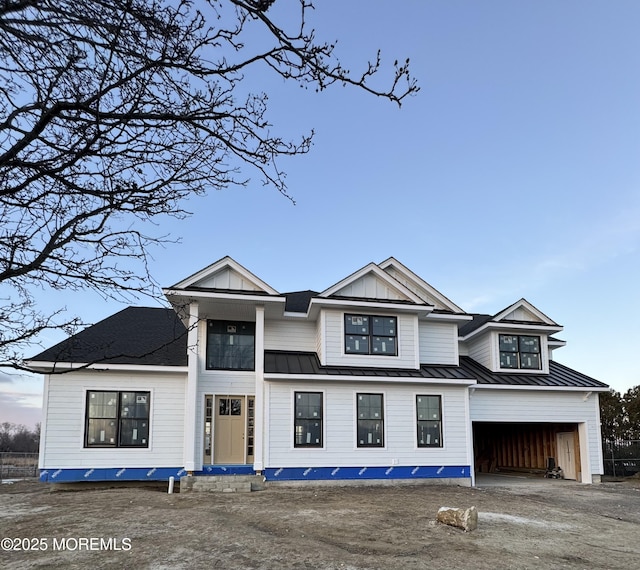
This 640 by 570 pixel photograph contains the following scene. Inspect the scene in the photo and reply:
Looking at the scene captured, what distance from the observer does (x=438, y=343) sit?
18.4 meters

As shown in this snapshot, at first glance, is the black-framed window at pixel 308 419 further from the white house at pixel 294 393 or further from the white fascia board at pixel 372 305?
the white fascia board at pixel 372 305

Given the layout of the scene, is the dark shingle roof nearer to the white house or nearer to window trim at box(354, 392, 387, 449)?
the white house

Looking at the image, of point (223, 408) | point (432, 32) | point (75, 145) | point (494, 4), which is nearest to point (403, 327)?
point (223, 408)

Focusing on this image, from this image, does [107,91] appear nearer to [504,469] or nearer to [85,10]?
[85,10]

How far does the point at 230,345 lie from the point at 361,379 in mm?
4170

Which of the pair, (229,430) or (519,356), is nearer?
(229,430)

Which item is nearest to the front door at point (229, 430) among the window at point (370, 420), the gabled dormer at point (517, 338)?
the window at point (370, 420)

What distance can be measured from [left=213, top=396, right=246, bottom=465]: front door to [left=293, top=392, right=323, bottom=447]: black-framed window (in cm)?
170

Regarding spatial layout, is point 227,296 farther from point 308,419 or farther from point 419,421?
point 419,421

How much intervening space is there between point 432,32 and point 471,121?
323 inches

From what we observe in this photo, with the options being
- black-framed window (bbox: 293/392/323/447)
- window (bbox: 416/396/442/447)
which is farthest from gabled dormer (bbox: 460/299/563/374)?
black-framed window (bbox: 293/392/323/447)

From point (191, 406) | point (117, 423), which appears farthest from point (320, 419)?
point (117, 423)

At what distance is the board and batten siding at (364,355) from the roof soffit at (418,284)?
5.68ft

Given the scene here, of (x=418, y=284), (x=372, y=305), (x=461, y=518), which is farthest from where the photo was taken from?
(x=418, y=284)
